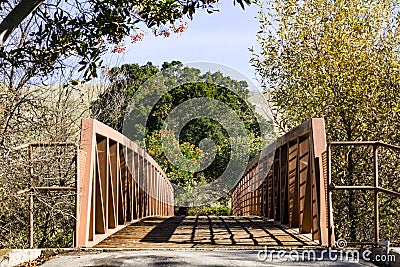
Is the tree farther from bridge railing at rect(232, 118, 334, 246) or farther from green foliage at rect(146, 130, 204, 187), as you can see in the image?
green foliage at rect(146, 130, 204, 187)

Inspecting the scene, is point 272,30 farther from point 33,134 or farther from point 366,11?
point 33,134

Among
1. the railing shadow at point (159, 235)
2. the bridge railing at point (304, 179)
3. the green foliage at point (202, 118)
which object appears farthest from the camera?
the green foliage at point (202, 118)

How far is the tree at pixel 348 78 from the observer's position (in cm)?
880

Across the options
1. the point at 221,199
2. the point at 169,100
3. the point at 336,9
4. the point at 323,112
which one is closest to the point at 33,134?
the point at 323,112

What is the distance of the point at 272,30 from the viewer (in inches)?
408

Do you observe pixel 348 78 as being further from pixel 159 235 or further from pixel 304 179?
pixel 159 235

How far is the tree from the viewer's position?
8.80 metres

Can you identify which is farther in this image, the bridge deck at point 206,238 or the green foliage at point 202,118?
the green foliage at point 202,118

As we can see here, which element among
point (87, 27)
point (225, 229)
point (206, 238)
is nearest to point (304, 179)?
point (206, 238)

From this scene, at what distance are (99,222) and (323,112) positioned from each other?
404 centimetres

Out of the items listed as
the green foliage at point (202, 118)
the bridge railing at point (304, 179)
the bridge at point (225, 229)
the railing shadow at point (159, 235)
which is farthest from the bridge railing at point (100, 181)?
the green foliage at point (202, 118)

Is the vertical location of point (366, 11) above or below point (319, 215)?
above

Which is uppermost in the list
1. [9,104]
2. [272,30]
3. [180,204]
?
[272,30]

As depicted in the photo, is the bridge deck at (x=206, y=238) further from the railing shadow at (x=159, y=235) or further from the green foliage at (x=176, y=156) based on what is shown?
the green foliage at (x=176, y=156)
